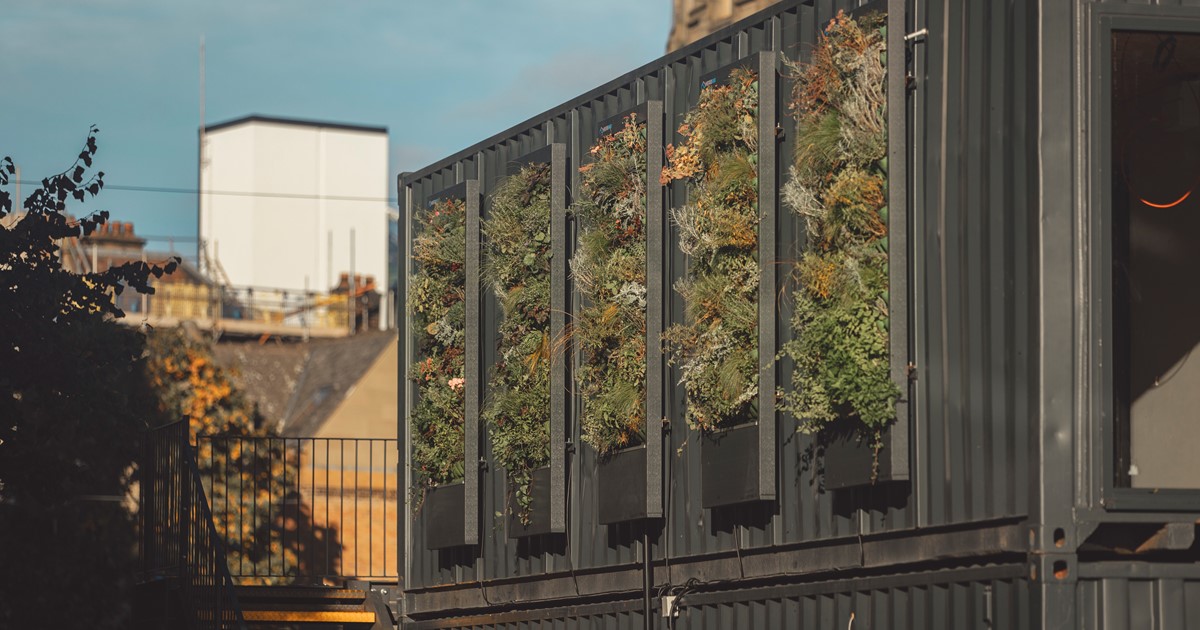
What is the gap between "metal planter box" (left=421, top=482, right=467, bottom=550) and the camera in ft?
57.4

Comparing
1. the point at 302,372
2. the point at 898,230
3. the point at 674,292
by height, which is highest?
the point at 302,372

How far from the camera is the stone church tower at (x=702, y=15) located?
147ft

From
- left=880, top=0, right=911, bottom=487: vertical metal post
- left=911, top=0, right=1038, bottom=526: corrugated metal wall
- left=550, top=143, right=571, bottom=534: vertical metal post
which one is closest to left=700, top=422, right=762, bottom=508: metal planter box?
left=880, top=0, right=911, bottom=487: vertical metal post

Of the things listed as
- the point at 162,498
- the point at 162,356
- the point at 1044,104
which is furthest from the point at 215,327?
the point at 1044,104

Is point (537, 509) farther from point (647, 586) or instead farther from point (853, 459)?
point (853, 459)

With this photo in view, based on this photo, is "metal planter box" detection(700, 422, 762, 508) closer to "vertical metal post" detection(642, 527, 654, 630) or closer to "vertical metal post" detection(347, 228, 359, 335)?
"vertical metal post" detection(642, 527, 654, 630)

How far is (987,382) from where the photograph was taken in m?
10.9

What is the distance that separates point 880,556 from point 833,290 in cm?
169

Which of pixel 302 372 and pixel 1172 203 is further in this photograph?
pixel 302 372

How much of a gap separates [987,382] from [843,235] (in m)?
1.61

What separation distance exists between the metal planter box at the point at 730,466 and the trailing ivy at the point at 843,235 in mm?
632

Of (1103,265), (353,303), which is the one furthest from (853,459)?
(353,303)

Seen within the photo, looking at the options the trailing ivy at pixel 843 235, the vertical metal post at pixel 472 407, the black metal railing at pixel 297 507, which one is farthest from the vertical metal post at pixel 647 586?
the black metal railing at pixel 297 507

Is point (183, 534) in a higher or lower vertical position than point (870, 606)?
higher
